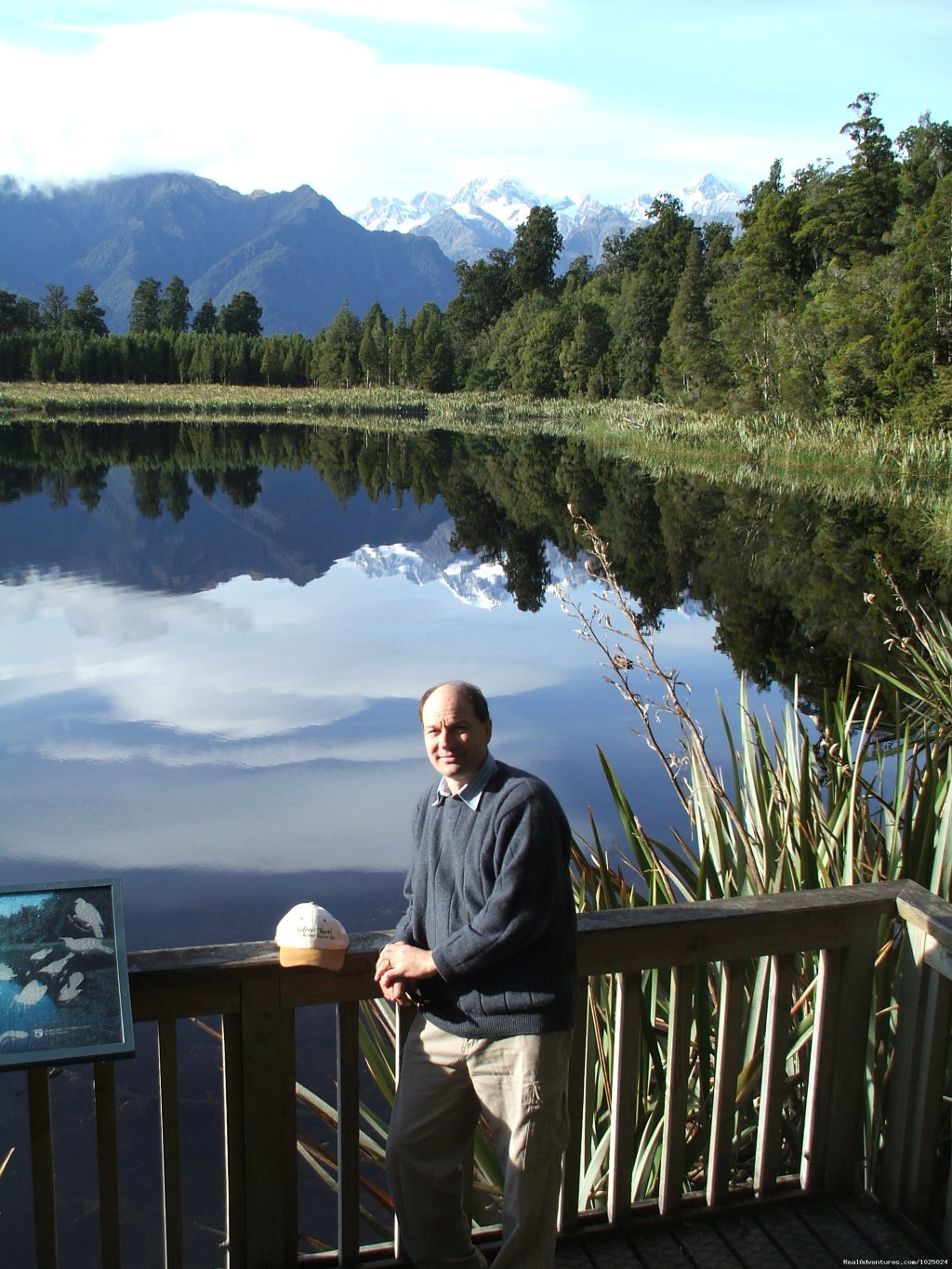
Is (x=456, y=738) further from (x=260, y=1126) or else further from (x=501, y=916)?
(x=260, y=1126)

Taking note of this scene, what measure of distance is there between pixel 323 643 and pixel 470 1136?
11092 millimetres

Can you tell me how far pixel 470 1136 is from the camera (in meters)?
2.61

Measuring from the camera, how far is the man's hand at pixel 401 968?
2.38 metres

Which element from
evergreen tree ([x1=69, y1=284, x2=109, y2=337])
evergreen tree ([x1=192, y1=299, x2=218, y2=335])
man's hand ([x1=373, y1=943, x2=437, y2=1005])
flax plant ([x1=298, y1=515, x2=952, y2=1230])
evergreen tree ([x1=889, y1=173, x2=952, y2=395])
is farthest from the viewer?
evergreen tree ([x1=192, y1=299, x2=218, y2=335])

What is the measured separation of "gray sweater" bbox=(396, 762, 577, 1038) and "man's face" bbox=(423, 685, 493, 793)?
0.05 m

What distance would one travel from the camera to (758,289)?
4556cm

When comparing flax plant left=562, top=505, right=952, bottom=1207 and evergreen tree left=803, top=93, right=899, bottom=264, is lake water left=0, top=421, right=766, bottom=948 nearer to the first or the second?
flax plant left=562, top=505, right=952, bottom=1207

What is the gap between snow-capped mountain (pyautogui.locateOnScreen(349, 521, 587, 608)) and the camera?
1703 cm

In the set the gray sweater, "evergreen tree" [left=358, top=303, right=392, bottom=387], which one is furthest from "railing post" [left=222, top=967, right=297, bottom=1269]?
"evergreen tree" [left=358, top=303, right=392, bottom=387]

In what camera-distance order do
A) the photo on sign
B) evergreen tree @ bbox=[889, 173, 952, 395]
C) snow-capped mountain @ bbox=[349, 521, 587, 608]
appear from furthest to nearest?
evergreen tree @ bbox=[889, 173, 952, 395] < snow-capped mountain @ bbox=[349, 521, 587, 608] < the photo on sign

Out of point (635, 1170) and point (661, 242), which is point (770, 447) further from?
point (661, 242)

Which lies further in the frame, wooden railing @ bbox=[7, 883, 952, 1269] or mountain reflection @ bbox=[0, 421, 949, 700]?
mountain reflection @ bbox=[0, 421, 949, 700]

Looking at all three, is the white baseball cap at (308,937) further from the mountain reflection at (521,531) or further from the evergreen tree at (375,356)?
the evergreen tree at (375,356)

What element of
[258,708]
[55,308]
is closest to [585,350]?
[55,308]
